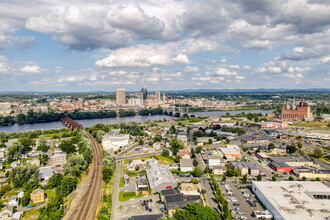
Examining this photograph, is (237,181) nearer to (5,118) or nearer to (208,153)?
(208,153)

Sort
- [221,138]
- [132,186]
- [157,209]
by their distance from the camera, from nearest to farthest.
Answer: [157,209], [132,186], [221,138]

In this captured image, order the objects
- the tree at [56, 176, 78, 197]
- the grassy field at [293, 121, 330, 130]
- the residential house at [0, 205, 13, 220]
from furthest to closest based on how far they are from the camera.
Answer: the grassy field at [293, 121, 330, 130]
the tree at [56, 176, 78, 197]
the residential house at [0, 205, 13, 220]

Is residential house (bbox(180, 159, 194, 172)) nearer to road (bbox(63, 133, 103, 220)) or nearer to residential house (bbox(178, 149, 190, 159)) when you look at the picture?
residential house (bbox(178, 149, 190, 159))

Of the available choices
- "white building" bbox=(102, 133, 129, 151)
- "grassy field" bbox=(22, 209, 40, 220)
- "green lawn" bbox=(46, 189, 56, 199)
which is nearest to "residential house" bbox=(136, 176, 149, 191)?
"green lawn" bbox=(46, 189, 56, 199)

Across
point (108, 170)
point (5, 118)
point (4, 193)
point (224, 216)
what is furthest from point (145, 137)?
point (5, 118)

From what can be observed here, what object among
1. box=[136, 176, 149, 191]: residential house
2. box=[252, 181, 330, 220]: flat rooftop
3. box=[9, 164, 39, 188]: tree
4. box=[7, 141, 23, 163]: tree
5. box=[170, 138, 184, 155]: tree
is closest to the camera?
box=[252, 181, 330, 220]: flat rooftop

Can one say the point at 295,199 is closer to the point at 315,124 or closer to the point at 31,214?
the point at 31,214

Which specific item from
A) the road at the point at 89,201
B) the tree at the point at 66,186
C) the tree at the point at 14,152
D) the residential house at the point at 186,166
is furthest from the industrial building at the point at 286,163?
the tree at the point at 14,152
